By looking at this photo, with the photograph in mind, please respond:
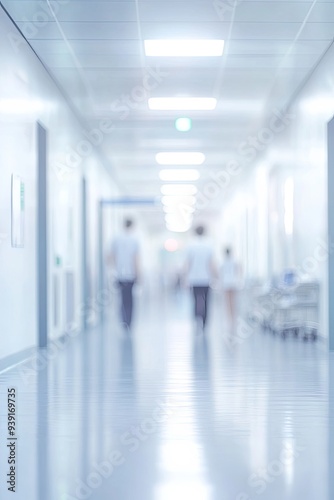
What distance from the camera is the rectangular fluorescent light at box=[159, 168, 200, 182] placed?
19.5 m

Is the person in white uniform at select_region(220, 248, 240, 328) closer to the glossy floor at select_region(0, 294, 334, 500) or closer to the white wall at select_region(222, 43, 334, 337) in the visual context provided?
the white wall at select_region(222, 43, 334, 337)

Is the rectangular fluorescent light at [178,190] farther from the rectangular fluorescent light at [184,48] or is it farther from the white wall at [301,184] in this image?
the rectangular fluorescent light at [184,48]

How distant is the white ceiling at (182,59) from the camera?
7.30 meters

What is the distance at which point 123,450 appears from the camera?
13.5 ft

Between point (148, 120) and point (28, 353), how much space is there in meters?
5.39

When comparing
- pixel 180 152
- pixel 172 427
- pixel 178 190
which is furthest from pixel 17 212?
pixel 178 190

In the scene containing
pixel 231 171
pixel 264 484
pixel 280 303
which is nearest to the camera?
pixel 264 484

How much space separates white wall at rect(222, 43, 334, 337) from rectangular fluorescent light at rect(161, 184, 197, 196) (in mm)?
5592

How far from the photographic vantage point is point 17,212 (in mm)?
8023

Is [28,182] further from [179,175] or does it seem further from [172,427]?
[179,175]

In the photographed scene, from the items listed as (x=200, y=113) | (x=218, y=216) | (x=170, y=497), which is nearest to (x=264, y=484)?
(x=170, y=497)

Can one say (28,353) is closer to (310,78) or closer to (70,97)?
(70,97)

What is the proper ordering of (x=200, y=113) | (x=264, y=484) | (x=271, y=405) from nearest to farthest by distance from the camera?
(x=264, y=484), (x=271, y=405), (x=200, y=113)

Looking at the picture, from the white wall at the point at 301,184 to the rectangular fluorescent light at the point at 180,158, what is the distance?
1280 mm
